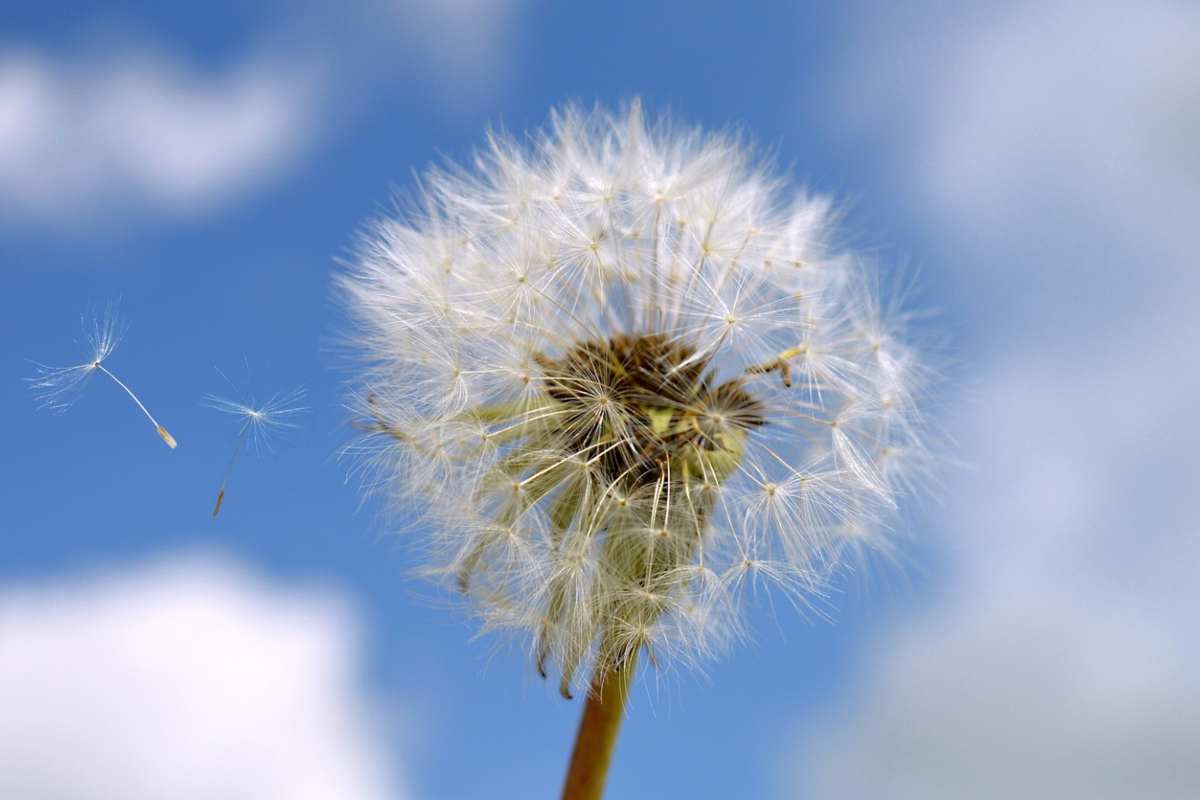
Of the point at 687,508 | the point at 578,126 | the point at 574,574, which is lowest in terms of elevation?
the point at 574,574

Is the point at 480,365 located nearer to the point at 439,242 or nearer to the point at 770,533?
the point at 439,242

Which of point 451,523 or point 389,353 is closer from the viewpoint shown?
point 451,523

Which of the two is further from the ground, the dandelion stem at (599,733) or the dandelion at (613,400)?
the dandelion at (613,400)

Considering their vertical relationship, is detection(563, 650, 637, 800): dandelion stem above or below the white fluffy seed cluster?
below

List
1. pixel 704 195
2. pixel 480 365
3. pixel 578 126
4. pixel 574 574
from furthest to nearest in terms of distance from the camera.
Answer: pixel 578 126 → pixel 704 195 → pixel 480 365 → pixel 574 574

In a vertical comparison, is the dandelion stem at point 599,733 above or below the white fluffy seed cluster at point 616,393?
below

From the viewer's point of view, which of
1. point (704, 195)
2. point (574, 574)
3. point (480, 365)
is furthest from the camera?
point (704, 195)

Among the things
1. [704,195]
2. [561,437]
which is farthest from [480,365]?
[704,195]

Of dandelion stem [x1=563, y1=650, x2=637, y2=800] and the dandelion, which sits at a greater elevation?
the dandelion
